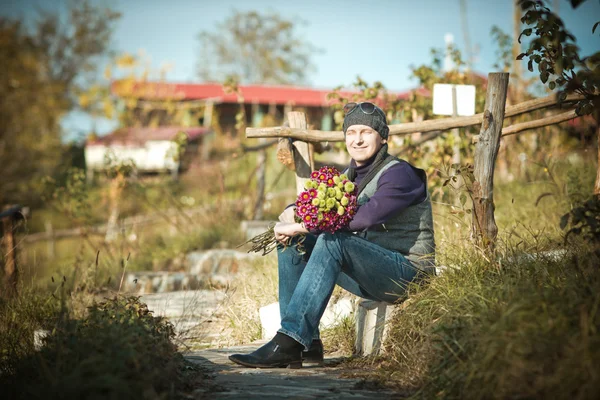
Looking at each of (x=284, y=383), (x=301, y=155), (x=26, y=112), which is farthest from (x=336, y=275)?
(x=26, y=112)

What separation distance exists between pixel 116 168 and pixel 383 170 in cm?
645

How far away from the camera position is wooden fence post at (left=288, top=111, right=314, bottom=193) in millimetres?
5566

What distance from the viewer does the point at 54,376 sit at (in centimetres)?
271

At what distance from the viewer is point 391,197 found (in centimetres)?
375

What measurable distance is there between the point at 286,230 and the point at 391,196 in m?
0.64

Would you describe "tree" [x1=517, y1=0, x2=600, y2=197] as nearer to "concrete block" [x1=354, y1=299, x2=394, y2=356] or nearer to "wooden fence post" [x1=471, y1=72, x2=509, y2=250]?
"wooden fence post" [x1=471, y1=72, x2=509, y2=250]

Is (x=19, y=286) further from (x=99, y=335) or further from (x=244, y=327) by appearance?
(x=99, y=335)

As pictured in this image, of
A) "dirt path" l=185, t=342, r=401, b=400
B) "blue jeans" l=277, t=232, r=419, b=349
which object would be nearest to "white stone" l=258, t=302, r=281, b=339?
"dirt path" l=185, t=342, r=401, b=400

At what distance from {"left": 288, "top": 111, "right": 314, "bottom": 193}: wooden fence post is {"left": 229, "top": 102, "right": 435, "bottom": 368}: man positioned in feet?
4.47

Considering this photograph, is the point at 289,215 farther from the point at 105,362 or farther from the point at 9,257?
the point at 9,257

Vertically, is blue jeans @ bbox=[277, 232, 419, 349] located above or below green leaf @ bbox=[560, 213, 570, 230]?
below

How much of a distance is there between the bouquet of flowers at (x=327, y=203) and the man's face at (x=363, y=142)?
42 cm

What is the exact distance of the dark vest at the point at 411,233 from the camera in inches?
155

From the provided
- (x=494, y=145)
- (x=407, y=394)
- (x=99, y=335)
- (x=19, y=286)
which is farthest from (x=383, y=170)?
(x=19, y=286)
